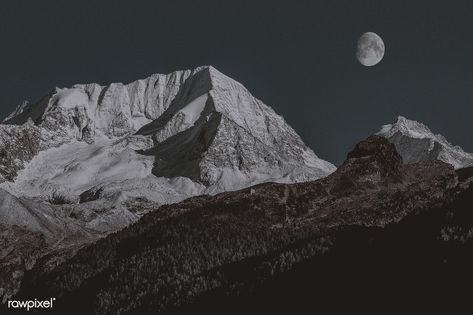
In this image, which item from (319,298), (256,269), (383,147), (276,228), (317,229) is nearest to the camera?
(319,298)

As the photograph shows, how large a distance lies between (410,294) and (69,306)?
2144 inches

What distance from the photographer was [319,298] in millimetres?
73625

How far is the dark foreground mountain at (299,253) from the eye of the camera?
66875 mm

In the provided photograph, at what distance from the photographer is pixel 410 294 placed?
207ft

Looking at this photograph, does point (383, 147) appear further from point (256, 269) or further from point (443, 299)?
point (443, 299)

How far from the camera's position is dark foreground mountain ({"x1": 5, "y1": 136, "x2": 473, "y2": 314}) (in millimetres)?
66875

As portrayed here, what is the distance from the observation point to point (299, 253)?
286ft

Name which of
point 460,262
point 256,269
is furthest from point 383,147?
point 460,262

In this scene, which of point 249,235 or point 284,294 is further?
point 249,235

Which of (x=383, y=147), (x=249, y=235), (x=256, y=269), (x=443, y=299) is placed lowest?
(x=443, y=299)

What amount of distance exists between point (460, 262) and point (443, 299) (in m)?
3.99

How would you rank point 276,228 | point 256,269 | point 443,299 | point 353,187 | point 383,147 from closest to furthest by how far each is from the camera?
1. point 443,299
2. point 256,269
3. point 276,228
4. point 353,187
5. point 383,147

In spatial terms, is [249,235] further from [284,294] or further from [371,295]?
[371,295]

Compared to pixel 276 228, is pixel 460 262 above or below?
below
